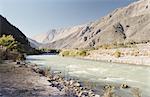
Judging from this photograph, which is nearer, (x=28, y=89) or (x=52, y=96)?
(x=52, y=96)

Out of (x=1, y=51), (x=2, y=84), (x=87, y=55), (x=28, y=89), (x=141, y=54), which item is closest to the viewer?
(x=28, y=89)

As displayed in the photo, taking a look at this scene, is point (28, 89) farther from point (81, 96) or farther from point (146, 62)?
point (146, 62)

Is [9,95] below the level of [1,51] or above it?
below

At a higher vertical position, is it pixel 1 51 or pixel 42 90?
pixel 1 51

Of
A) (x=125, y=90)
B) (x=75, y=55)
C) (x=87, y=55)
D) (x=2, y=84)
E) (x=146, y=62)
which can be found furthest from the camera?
(x=75, y=55)

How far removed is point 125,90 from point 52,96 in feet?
38.2

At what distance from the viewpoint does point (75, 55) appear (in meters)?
146

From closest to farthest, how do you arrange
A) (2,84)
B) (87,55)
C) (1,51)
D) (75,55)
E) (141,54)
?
(2,84) → (1,51) → (141,54) → (87,55) → (75,55)

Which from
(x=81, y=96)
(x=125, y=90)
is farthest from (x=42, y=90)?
(x=125, y=90)

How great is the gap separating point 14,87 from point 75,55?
124 meters

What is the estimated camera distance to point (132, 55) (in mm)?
96812

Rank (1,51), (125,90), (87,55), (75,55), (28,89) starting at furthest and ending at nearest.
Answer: (75,55) < (87,55) < (1,51) < (125,90) < (28,89)

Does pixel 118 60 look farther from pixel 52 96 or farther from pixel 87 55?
pixel 52 96

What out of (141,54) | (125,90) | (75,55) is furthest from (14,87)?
(75,55)
